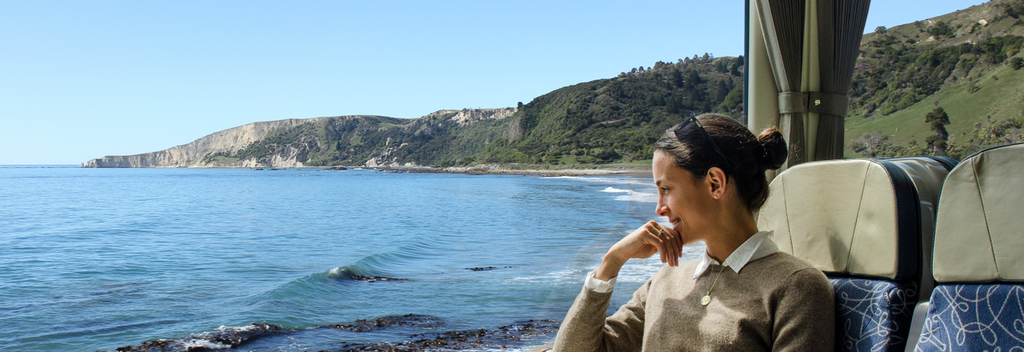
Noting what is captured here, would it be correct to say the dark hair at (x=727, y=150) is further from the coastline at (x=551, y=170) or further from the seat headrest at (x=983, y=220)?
the coastline at (x=551, y=170)

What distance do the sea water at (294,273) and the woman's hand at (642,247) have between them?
4.90m

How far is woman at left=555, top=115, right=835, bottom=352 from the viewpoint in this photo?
1.14 m

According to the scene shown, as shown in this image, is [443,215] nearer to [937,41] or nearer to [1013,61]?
[1013,61]

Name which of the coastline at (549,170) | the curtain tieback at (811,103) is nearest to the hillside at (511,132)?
the curtain tieback at (811,103)

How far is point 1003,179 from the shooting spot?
0.97 metres

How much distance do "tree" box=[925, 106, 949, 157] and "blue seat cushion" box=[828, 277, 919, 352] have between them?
23.8 m

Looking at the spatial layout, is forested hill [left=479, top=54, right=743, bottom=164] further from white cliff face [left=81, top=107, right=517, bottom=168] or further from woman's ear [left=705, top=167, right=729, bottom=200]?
white cliff face [left=81, top=107, right=517, bottom=168]

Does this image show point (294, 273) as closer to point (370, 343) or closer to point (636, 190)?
point (370, 343)

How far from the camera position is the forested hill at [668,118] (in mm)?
23469

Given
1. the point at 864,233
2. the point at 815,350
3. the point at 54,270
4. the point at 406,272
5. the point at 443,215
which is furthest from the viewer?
the point at 443,215

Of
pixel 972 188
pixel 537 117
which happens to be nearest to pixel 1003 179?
pixel 972 188

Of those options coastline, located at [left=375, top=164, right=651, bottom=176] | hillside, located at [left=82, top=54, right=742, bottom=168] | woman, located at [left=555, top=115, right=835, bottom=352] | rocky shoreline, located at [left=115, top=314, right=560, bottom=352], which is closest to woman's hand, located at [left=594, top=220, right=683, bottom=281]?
woman, located at [left=555, top=115, right=835, bottom=352]

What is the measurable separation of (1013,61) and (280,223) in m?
32.7

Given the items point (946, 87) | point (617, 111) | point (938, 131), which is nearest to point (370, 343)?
point (938, 131)
